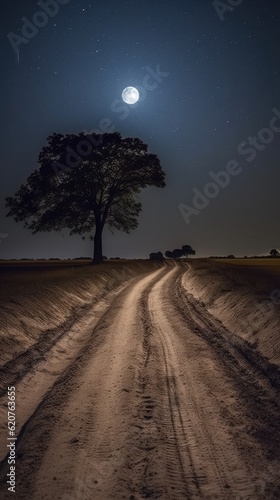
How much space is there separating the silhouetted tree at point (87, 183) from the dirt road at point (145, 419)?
1131 inches

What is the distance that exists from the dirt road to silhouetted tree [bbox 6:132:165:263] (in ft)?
94.2

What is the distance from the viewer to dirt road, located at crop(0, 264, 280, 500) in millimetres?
3902

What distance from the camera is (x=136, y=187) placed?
39.8m

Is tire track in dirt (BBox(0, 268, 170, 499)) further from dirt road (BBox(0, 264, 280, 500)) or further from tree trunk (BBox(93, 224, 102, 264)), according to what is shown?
tree trunk (BBox(93, 224, 102, 264))

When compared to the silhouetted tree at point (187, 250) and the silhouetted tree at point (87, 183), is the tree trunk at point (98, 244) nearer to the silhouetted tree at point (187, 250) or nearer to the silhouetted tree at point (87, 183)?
the silhouetted tree at point (87, 183)

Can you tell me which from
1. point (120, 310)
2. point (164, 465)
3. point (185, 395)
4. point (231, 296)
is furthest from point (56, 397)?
point (231, 296)

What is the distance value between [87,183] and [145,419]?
3377cm

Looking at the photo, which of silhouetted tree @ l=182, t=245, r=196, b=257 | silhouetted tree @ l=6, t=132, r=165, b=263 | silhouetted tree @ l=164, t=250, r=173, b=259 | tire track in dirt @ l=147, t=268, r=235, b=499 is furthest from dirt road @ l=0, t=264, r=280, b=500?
silhouetted tree @ l=182, t=245, r=196, b=257

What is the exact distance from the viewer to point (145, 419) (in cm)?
526

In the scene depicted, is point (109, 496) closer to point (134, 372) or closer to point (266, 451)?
point (266, 451)

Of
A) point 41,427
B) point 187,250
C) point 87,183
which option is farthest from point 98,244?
point 187,250

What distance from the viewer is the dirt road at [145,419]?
3902 mm

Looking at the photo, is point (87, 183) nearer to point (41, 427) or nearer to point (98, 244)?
point (98, 244)

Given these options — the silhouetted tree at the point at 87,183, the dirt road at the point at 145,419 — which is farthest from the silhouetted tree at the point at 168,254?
the dirt road at the point at 145,419
